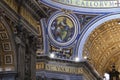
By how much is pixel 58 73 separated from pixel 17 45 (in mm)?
11367

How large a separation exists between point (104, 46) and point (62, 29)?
228 inches

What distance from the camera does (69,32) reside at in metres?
27.2

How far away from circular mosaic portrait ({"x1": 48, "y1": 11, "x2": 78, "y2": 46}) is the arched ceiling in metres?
1.19

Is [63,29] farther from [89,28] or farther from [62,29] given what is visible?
[89,28]

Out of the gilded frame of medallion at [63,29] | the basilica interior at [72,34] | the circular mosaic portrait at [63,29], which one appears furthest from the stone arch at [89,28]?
the circular mosaic portrait at [63,29]

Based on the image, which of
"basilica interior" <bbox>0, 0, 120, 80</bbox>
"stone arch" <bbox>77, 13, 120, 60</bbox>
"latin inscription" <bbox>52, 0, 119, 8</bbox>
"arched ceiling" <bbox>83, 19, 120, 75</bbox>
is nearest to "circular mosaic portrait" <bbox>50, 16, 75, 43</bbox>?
"basilica interior" <bbox>0, 0, 120, 80</bbox>

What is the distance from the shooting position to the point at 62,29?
89.4 ft

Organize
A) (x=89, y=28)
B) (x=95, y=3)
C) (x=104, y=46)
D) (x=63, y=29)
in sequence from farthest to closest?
(x=104, y=46), (x=95, y=3), (x=63, y=29), (x=89, y=28)

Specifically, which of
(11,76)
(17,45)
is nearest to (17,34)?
(17,45)

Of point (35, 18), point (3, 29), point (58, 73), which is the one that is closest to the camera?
point (3, 29)

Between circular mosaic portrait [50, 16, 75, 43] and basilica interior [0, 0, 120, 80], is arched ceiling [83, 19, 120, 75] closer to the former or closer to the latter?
basilica interior [0, 0, 120, 80]

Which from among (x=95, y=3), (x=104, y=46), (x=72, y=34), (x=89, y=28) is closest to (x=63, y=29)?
(x=72, y=34)

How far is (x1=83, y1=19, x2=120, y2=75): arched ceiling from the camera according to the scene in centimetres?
2827

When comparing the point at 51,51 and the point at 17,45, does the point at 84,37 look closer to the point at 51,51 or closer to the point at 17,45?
the point at 51,51
